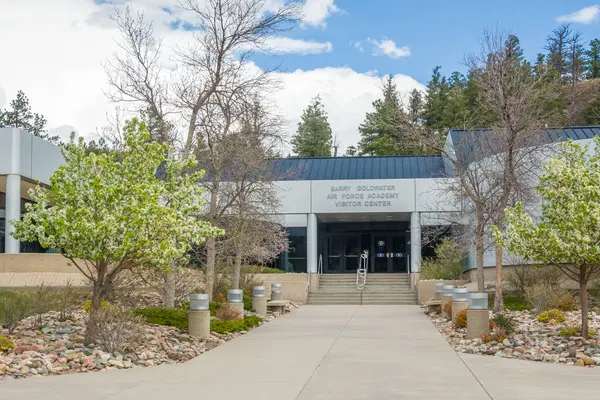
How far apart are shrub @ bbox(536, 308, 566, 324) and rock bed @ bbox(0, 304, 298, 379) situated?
319 inches

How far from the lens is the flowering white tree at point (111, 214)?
1377 cm

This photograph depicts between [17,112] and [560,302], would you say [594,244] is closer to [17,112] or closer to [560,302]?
[560,302]

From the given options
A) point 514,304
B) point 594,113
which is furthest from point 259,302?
point 594,113

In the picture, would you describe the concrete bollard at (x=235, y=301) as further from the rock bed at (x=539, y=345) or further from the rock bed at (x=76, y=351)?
the rock bed at (x=539, y=345)

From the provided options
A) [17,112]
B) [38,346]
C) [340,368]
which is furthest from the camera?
[17,112]

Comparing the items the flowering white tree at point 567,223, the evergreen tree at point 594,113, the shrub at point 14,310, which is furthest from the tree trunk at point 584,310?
the evergreen tree at point 594,113

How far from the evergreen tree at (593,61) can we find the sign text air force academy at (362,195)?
54870 millimetres

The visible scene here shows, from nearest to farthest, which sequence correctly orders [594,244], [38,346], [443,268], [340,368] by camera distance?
[340,368] < [38,346] < [594,244] < [443,268]

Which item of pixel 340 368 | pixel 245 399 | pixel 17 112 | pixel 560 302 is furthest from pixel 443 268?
pixel 17 112

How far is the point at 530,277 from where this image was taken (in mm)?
25203

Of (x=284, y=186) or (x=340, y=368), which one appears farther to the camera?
(x=284, y=186)

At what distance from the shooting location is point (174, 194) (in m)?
15.2

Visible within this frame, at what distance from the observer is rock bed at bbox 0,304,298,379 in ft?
39.7

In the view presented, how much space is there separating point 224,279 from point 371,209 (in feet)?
46.0
